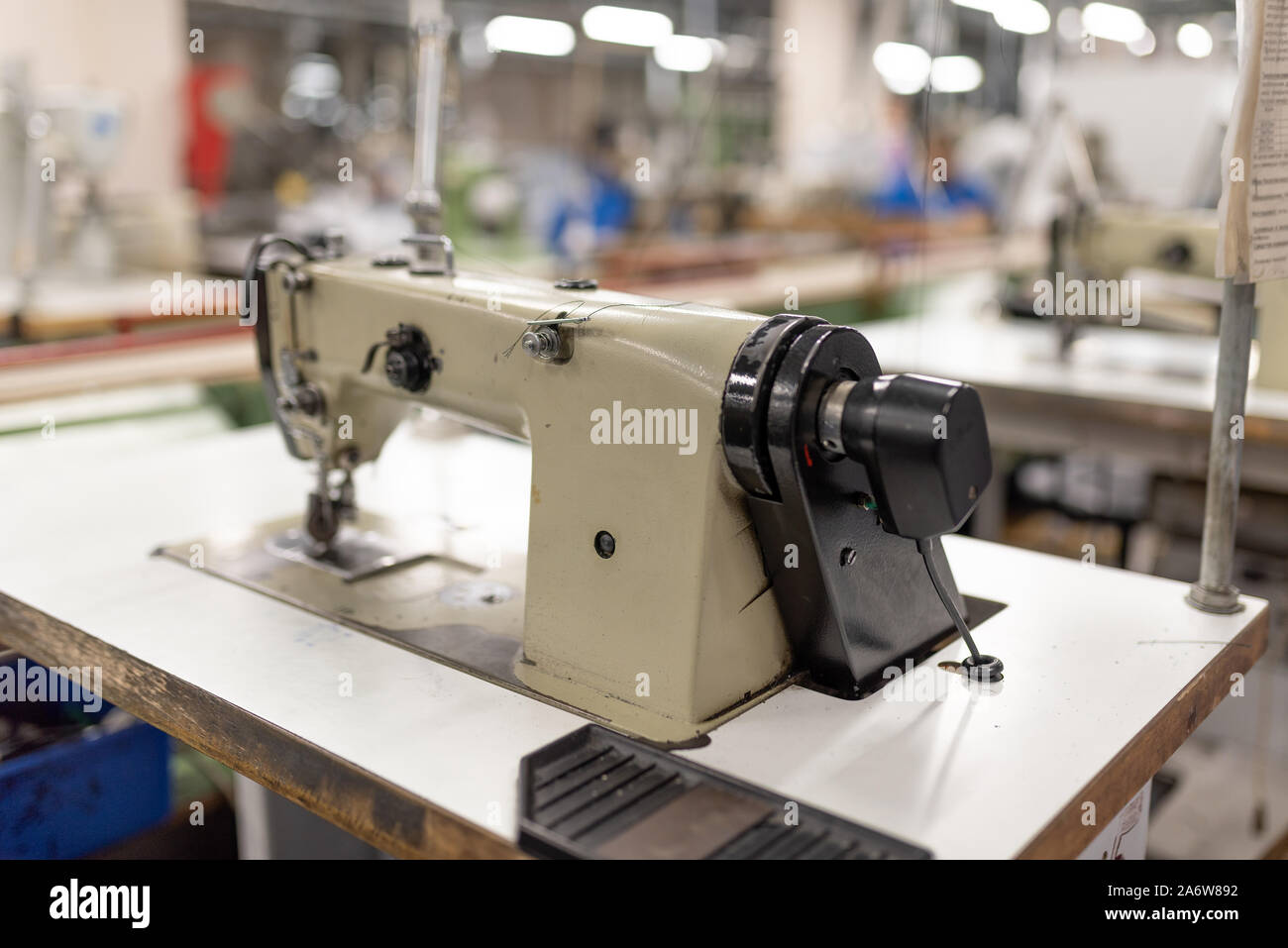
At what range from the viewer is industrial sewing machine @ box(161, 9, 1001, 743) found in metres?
0.94

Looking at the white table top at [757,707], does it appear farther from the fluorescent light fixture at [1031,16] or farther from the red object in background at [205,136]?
the fluorescent light fixture at [1031,16]

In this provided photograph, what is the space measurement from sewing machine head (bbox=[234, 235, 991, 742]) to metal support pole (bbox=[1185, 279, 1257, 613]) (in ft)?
1.18

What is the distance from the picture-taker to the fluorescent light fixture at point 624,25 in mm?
7008

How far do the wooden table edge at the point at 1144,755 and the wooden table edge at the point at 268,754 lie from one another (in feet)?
1.38

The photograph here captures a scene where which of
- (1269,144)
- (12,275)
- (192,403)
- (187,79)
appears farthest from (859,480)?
(187,79)

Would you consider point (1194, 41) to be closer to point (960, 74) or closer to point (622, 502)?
point (960, 74)

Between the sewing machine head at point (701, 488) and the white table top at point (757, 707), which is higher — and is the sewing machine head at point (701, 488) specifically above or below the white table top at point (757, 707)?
above

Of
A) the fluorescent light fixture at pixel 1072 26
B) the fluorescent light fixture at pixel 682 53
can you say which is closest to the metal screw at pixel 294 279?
the fluorescent light fixture at pixel 1072 26

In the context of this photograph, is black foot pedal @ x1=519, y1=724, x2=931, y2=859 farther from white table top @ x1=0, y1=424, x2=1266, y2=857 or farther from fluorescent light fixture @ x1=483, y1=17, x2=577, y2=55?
fluorescent light fixture @ x1=483, y1=17, x2=577, y2=55

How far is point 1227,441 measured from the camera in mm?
1244

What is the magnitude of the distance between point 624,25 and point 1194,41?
3.87 metres

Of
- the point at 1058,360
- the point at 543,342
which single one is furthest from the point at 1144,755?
the point at 1058,360

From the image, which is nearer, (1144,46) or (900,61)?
(900,61)

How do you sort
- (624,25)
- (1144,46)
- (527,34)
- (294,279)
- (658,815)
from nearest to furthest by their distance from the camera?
(658,815) → (294,279) → (624,25) → (527,34) → (1144,46)
